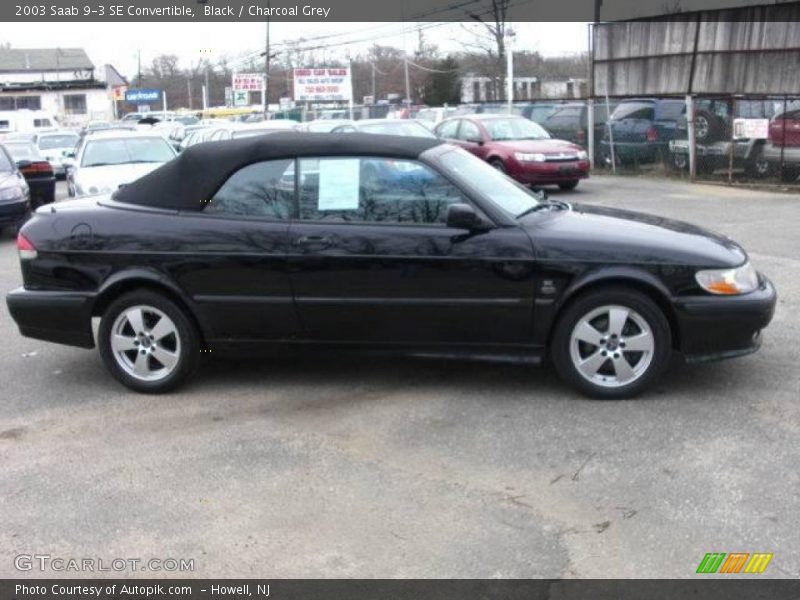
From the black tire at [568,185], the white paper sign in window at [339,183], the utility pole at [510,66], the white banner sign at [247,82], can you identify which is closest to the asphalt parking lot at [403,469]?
the white paper sign in window at [339,183]

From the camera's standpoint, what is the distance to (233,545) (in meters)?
3.65

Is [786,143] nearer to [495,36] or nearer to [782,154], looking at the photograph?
[782,154]

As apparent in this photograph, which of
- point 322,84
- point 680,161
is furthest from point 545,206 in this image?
point 322,84

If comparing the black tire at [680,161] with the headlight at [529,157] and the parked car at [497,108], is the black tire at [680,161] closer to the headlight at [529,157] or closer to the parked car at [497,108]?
the headlight at [529,157]

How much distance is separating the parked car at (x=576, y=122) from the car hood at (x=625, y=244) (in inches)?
641

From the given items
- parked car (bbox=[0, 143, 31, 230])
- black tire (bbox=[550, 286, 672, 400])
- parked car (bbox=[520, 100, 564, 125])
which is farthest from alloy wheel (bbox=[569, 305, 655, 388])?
parked car (bbox=[520, 100, 564, 125])

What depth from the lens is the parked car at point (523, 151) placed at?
15969 millimetres

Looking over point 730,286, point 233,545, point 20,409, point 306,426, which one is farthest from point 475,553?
point 20,409

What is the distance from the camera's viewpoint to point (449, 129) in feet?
60.5

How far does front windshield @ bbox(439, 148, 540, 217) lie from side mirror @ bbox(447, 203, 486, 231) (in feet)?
0.76

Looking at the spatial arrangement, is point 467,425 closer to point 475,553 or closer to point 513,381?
point 513,381

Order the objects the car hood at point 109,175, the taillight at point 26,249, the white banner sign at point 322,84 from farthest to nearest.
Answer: the white banner sign at point 322,84, the car hood at point 109,175, the taillight at point 26,249

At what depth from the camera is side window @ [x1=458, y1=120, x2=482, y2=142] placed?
56.1ft

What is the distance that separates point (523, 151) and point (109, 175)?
24.2 feet
